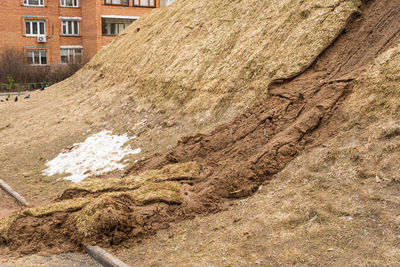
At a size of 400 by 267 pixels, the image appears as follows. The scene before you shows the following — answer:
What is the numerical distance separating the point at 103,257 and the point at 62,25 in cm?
3591

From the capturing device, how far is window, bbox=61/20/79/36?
38625 millimetres

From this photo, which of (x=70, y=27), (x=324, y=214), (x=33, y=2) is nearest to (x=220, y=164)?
(x=324, y=214)

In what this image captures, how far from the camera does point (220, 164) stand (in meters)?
8.26

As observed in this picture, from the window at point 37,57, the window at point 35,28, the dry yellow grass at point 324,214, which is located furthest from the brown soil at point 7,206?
the window at point 35,28

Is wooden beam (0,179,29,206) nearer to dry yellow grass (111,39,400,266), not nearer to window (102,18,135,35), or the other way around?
dry yellow grass (111,39,400,266)

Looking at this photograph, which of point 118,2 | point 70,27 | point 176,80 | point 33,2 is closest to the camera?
point 176,80

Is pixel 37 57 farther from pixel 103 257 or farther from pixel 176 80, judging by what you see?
pixel 103 257

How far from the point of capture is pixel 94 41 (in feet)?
123

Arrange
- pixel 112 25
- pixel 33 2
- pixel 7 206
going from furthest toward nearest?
pixel 112 25, pixel 33 2, pixel 7 206

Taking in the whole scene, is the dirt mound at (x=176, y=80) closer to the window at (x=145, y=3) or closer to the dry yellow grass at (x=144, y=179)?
the dry yellow grass at (x=144, y=179)

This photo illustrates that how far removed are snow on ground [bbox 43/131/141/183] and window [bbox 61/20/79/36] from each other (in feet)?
92.1

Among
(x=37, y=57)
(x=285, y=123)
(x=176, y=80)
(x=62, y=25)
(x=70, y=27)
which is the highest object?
(x=62, y=25)

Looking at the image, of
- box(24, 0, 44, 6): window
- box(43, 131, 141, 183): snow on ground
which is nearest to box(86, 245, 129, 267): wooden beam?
box(43, 131, 141, 183): snow on ground

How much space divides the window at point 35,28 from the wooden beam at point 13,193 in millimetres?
29040
